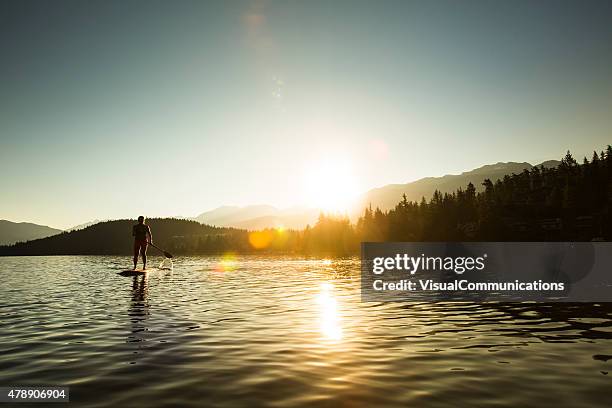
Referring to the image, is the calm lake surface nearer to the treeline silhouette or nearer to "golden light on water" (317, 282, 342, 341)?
"golden light on water" (317, 282, 342, 341)

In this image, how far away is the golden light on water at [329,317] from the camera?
49.2 ft

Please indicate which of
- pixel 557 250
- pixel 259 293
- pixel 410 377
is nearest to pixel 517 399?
pixel 410 377

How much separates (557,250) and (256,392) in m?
149

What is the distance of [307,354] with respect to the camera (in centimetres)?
1226

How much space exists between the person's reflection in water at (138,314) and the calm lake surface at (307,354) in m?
0.08

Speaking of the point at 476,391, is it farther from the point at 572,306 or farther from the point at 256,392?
the point at 572,306

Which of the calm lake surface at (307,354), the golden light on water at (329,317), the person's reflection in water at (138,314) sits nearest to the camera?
the calm lake surface at (307,354)

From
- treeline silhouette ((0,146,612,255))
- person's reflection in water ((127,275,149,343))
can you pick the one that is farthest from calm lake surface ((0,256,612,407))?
treeline silhouette ((0,146,612,255))

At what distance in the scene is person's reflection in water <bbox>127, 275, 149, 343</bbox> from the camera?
14452 mm

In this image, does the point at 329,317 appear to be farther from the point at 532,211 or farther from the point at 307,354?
the point at 532,211

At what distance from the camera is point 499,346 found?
1346 centimetres

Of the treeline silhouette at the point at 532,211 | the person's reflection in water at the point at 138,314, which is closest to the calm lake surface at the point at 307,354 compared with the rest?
the person's reflection in water at the point at 138,314


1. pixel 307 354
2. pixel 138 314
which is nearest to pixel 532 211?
pixel 138 314

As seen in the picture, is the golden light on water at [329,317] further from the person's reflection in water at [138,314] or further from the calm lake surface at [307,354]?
the person's reflection in water at [138,314]
